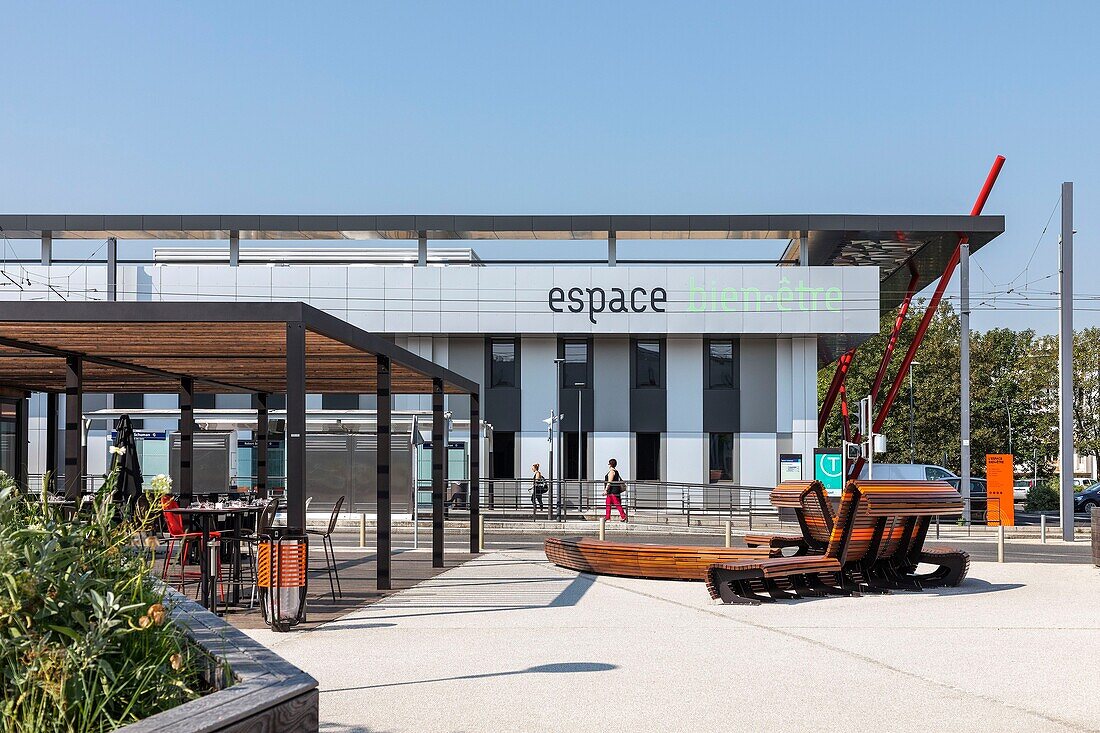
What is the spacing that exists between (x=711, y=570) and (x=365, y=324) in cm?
2938

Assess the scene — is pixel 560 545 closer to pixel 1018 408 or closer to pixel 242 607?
pixel 242 607

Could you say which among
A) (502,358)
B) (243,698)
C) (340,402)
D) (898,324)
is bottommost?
(243,698)

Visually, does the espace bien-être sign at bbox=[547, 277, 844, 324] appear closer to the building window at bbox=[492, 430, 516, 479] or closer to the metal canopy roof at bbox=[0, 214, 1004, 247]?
the metal canopy roof at bbox=[0, 214, 1004, 247]

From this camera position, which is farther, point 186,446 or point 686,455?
point 686,455

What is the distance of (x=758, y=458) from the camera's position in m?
42.6

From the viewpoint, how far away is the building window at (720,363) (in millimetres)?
43281

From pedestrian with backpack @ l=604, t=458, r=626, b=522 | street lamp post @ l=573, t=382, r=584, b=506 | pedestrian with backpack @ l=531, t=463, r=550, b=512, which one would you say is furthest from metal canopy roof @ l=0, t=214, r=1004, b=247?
pedestrian with backpack @ l=604, t=458, r=626, b=522

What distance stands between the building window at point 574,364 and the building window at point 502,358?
6.09 ft

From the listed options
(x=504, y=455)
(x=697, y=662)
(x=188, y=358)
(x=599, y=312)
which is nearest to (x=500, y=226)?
(x=599, y=312)

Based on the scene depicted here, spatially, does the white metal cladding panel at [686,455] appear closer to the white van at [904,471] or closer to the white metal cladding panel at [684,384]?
the white metal cladding panel at [684,384]

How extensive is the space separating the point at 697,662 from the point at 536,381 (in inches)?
1338

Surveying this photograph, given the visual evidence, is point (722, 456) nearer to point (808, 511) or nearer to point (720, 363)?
point (720, 363)

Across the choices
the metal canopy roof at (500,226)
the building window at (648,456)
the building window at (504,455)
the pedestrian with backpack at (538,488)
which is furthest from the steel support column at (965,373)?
the building window at (504,455)

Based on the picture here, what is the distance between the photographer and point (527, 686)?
8.27 meters
